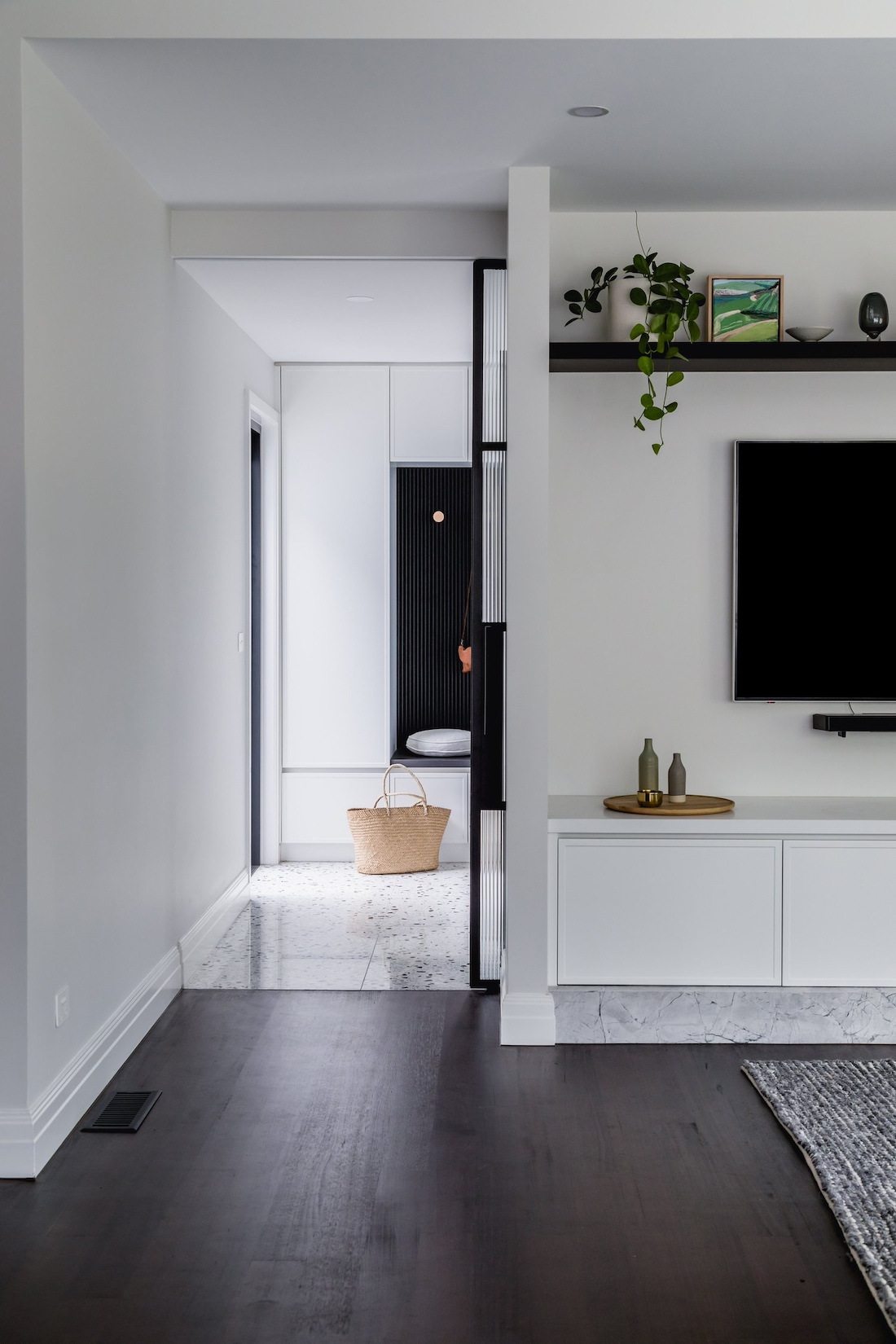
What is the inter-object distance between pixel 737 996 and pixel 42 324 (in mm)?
2748

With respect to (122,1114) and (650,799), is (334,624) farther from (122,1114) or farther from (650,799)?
(122,1114)

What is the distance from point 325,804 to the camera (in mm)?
6379

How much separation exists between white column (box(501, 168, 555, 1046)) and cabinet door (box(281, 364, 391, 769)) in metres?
2.70

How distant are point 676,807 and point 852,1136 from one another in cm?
116

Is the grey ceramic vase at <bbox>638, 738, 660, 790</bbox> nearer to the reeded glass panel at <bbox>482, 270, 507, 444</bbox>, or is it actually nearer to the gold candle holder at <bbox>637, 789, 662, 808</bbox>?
the gold candle holder at <bbox>637, 789, 662, 808</bbox>

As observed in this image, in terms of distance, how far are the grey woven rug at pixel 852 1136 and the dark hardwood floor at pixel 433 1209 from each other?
0.04 metres

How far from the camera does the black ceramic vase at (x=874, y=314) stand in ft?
12.7

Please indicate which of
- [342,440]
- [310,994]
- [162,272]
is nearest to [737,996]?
[310,994]

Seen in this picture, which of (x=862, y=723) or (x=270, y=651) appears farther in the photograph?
(x=270, y=651)

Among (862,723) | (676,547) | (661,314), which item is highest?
(661,314)

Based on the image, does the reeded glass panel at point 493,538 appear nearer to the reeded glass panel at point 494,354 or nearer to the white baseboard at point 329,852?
the reeded glass panel at point 494,354

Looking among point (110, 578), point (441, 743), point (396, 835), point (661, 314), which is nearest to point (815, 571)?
point (661, 314)

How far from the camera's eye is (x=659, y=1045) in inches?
146

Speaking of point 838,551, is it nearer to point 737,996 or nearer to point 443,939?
point 737,996
